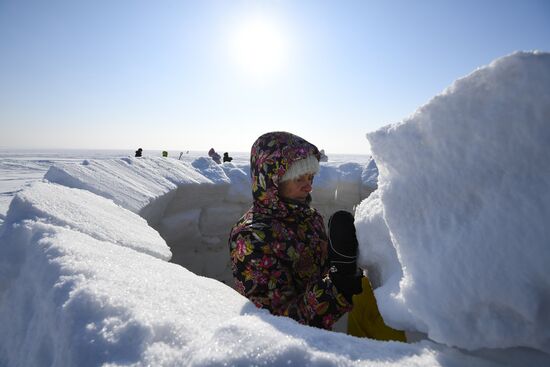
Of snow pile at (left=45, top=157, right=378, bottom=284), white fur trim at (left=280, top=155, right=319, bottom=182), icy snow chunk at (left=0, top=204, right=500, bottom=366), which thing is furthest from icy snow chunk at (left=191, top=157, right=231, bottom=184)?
icy snow chunk at (left=0, top=204, right=500, bottom=366)

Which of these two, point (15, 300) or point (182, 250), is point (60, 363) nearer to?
point (15, 300)

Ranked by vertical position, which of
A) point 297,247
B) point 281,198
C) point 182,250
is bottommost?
point 182,250

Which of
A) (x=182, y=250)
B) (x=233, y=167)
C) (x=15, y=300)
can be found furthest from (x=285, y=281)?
(x=233, y=167)

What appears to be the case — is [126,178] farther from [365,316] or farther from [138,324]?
[138,324]

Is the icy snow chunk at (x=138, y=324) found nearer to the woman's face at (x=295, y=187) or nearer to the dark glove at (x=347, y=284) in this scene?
the dark glove at (x=347, y=284)

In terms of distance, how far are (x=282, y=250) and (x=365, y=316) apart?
1.77 ft

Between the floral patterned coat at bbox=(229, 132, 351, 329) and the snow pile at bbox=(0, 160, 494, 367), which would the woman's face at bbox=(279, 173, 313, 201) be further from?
the snow pile at bbox=(0, 160, 494, 367)

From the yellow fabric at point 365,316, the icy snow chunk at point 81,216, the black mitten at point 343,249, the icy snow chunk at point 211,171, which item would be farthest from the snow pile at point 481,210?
the icy snow chunk at point 211,171

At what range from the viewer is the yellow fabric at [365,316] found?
1.40 meters

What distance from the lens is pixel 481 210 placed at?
604mm

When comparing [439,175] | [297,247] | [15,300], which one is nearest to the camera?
[439,175]

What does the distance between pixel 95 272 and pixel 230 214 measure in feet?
11.0

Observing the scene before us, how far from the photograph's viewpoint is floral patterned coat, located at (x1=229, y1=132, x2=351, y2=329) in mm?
1455

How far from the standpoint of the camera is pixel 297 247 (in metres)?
1.85
